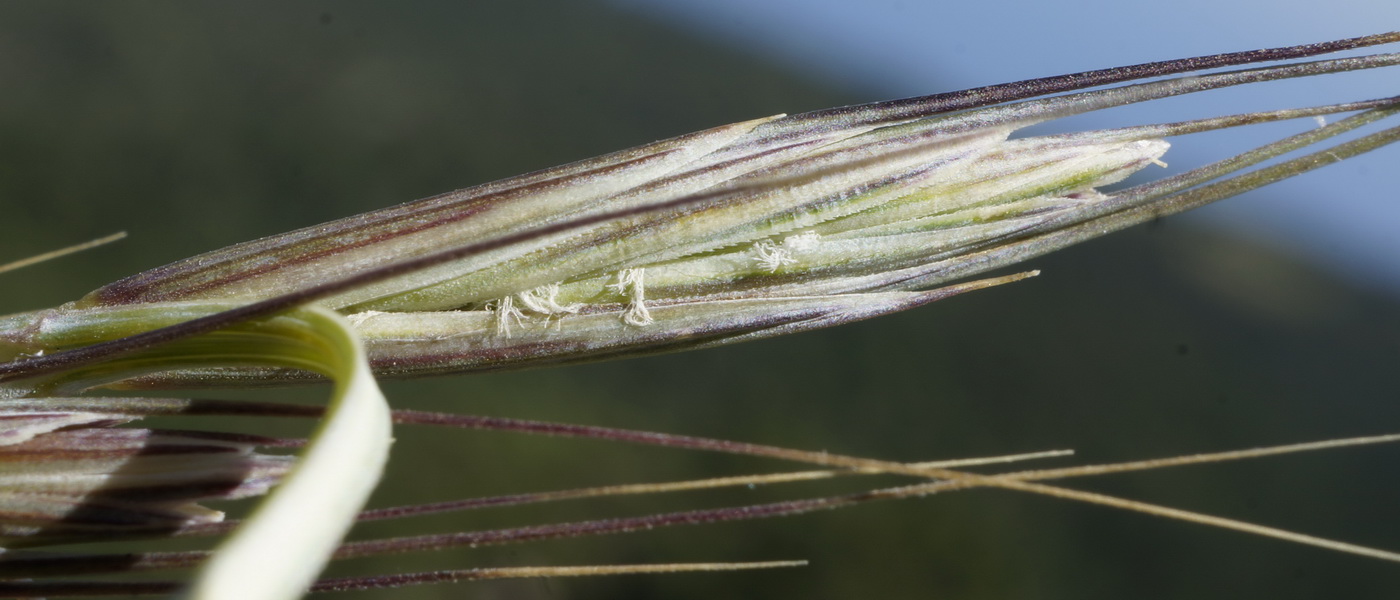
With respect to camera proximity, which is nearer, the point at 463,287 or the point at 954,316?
the point at 463,287

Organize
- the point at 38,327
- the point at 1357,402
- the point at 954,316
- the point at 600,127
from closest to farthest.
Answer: the point at 38,327 → the point at 1357,402 → the point at 954,316 → the point at 600,127

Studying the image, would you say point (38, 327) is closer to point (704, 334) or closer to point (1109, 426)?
point (704, 334)

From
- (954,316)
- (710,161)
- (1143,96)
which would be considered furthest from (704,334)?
(954,316)

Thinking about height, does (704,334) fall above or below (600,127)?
below

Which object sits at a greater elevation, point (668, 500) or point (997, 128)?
point (997, 128)

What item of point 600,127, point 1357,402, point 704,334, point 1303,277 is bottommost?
point 1357,402

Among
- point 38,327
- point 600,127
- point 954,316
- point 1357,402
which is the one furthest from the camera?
point 600,127

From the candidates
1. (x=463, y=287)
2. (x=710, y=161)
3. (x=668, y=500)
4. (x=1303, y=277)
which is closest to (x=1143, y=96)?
(x=710, y=161)

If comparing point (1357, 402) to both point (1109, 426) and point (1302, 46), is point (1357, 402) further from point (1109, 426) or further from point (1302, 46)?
point (1302, 46)

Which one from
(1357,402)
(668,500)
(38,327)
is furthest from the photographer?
(1357,402)
